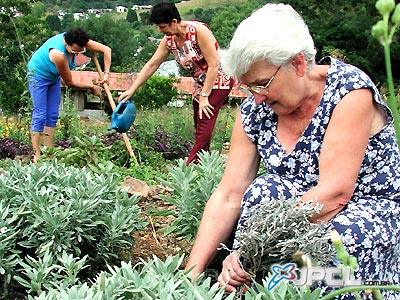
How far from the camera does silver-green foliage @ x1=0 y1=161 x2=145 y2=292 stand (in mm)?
2867

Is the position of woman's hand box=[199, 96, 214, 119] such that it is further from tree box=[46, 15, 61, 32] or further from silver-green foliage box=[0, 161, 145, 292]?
tree box=[46, 15, 61, 32]

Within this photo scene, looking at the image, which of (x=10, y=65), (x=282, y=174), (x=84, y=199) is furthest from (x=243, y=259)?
(x=10, y=65)

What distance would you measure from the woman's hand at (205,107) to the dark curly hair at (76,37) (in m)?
1.56

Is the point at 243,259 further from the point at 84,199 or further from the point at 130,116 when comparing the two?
the point at 130,116

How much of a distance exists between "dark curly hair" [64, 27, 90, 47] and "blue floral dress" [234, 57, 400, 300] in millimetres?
3848

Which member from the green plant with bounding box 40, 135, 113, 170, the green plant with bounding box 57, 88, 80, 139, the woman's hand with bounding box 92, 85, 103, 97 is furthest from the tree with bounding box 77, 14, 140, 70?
the green plant with bounding box 40, 135, 113, 170

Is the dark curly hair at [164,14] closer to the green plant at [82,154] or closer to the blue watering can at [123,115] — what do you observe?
the blue watering can at [123,115]

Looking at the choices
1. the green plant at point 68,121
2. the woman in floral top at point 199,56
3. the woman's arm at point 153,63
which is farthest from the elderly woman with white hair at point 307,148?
the green plant at point 68,121

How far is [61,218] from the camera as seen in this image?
9.44 feet

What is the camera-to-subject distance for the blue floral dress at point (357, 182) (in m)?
2.26

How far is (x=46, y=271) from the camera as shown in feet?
8.20

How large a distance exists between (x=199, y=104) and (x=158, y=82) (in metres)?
18.4

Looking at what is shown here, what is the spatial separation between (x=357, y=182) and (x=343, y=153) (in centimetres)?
23

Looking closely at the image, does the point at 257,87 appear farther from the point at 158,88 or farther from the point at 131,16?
the point at 131,16
